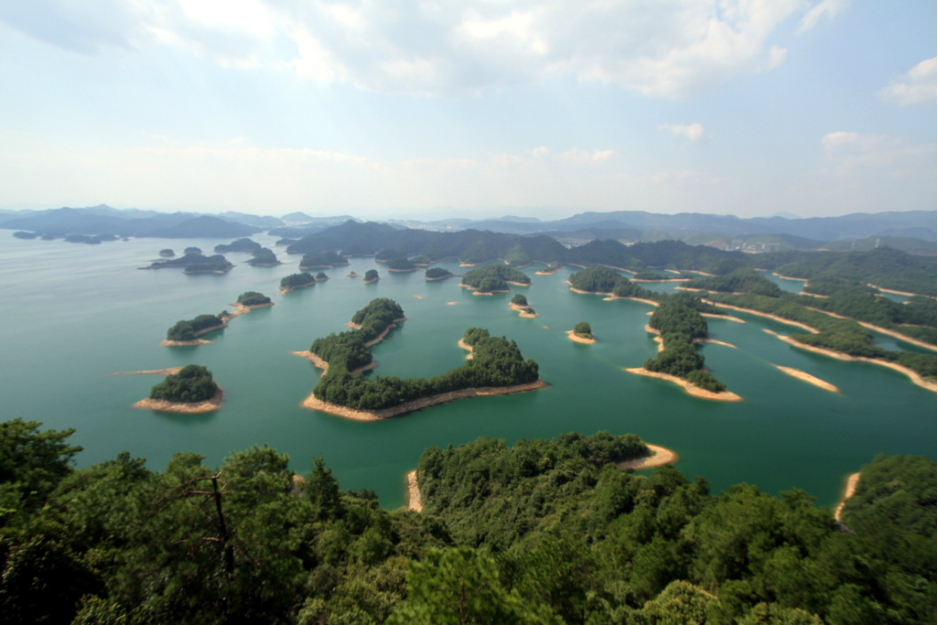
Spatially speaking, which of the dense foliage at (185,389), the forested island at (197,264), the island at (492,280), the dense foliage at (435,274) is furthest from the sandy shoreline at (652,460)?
the forested island at (197,264)

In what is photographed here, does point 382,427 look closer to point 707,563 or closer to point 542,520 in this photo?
point 542,520

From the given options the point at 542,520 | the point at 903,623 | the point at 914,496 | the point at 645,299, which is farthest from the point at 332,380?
the point at 645,299

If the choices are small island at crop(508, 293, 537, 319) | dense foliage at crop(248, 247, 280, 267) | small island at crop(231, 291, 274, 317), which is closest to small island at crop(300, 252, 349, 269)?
dense foliage at crop(248, 247, 280, 267)

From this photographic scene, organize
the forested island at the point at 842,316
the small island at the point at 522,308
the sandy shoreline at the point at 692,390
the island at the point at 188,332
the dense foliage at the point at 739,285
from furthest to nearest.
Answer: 1. the dense foliage at the point at 739,285
2. the small island at the point at 522,308
3. the island at the point at 188,332
4. the forested island at the point at 842,316
5. the sandy shoreline at the point at 692,390

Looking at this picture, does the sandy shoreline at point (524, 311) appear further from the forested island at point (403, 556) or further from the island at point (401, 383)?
the forested island at point (403, 556)

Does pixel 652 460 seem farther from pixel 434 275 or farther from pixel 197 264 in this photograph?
pixel 197 264
